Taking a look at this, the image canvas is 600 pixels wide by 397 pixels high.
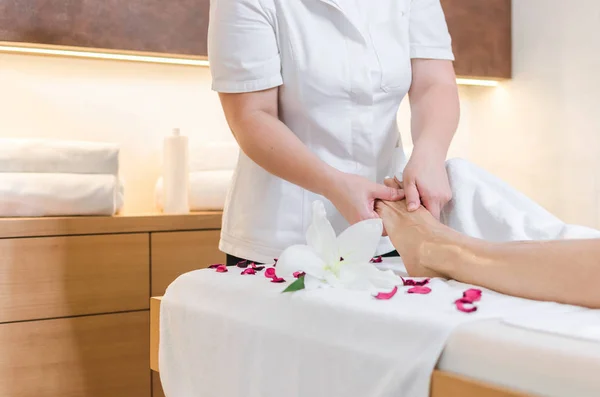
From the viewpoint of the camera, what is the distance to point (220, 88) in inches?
57.4

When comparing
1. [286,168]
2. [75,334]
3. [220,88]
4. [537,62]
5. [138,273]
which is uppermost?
[537,62]

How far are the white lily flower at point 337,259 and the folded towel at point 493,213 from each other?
355 millimetres

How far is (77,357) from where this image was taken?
7.25ft

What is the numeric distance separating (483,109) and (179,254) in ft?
5.31

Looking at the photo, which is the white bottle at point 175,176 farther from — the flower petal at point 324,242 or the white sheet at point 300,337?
the flower petal at point 324,242

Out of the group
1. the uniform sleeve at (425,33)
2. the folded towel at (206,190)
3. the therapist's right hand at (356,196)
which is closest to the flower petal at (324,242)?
the therapist's right hand at (356,196)

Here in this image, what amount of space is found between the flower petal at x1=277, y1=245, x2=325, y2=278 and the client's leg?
207 mm

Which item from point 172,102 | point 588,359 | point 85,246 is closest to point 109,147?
point 85,246

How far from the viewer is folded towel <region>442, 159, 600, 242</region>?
1.32 meters

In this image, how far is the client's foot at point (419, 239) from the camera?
116 cm

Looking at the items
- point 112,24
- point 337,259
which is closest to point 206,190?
point 112,24

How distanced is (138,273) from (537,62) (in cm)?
180

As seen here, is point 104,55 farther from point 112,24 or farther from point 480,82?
point 480,82

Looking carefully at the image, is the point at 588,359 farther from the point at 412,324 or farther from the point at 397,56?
the point at 397,56
